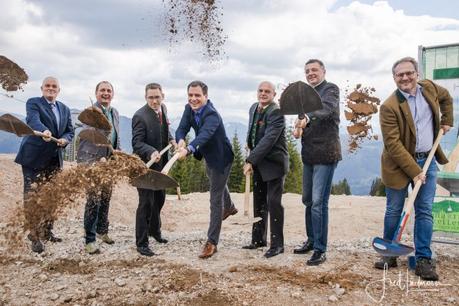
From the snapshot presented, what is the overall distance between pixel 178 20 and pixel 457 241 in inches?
175

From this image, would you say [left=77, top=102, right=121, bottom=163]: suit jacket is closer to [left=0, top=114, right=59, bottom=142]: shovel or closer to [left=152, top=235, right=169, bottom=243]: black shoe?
[left=0, top=114, right=59, bottom=142]: shovel

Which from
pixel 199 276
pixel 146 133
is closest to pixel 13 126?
pixel 146 133

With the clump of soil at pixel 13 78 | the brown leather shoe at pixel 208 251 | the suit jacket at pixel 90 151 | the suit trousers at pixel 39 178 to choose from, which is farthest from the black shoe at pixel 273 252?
the clump of soil at pixel 13 78

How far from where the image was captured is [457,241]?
18.3 feet

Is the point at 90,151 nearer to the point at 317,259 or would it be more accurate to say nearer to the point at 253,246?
the point at 253,246

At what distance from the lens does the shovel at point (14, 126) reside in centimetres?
510

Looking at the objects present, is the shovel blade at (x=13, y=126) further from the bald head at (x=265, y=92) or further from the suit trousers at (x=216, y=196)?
the bald head at (x=265, y=92)

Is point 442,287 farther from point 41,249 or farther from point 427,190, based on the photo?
point 41,249

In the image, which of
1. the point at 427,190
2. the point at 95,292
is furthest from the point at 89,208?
the point at 427,190

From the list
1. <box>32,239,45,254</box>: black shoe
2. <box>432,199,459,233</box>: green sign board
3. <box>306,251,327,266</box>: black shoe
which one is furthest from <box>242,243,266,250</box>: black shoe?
<box>32,239,45,254</box>: black shoe

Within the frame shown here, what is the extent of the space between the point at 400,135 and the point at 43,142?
405cm

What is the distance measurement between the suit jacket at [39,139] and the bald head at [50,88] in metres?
0.08

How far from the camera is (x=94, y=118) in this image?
5.01m

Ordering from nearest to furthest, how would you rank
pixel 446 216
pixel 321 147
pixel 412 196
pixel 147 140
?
pixel 412 196 → pixel 321 147 → pixel 147 140 → pixel 446 216
